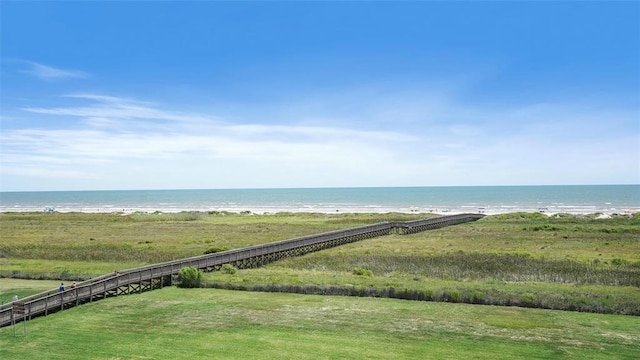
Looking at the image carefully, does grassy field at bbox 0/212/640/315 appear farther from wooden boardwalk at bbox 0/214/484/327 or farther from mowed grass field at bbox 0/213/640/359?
wooden boardwalk at bbox 0/214/484/327

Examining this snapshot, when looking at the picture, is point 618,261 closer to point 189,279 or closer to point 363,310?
point 363,310

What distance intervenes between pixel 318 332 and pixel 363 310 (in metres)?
4.43

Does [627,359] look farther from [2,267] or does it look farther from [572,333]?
[2,267]

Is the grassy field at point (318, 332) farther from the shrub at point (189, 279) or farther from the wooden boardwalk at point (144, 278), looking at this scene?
the shrub at point (189, 279)

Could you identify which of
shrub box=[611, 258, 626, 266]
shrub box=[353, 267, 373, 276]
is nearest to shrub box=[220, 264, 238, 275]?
shrub box=[353, 267, 373, 276]

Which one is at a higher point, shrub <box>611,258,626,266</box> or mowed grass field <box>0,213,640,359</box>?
shrub <box>611,258,626,266</box>

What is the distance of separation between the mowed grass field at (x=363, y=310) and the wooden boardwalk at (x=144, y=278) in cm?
79

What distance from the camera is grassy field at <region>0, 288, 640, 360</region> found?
19375 millimetres

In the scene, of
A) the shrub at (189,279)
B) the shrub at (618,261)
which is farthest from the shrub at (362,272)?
the shrub at (618,261)

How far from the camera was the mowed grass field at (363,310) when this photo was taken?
19891 mm

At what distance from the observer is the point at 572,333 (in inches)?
842

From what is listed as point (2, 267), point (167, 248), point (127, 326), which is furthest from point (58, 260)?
point (127, 326)

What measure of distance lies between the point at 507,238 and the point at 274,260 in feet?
102

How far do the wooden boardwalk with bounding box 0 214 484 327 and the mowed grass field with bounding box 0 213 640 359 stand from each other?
79cm
